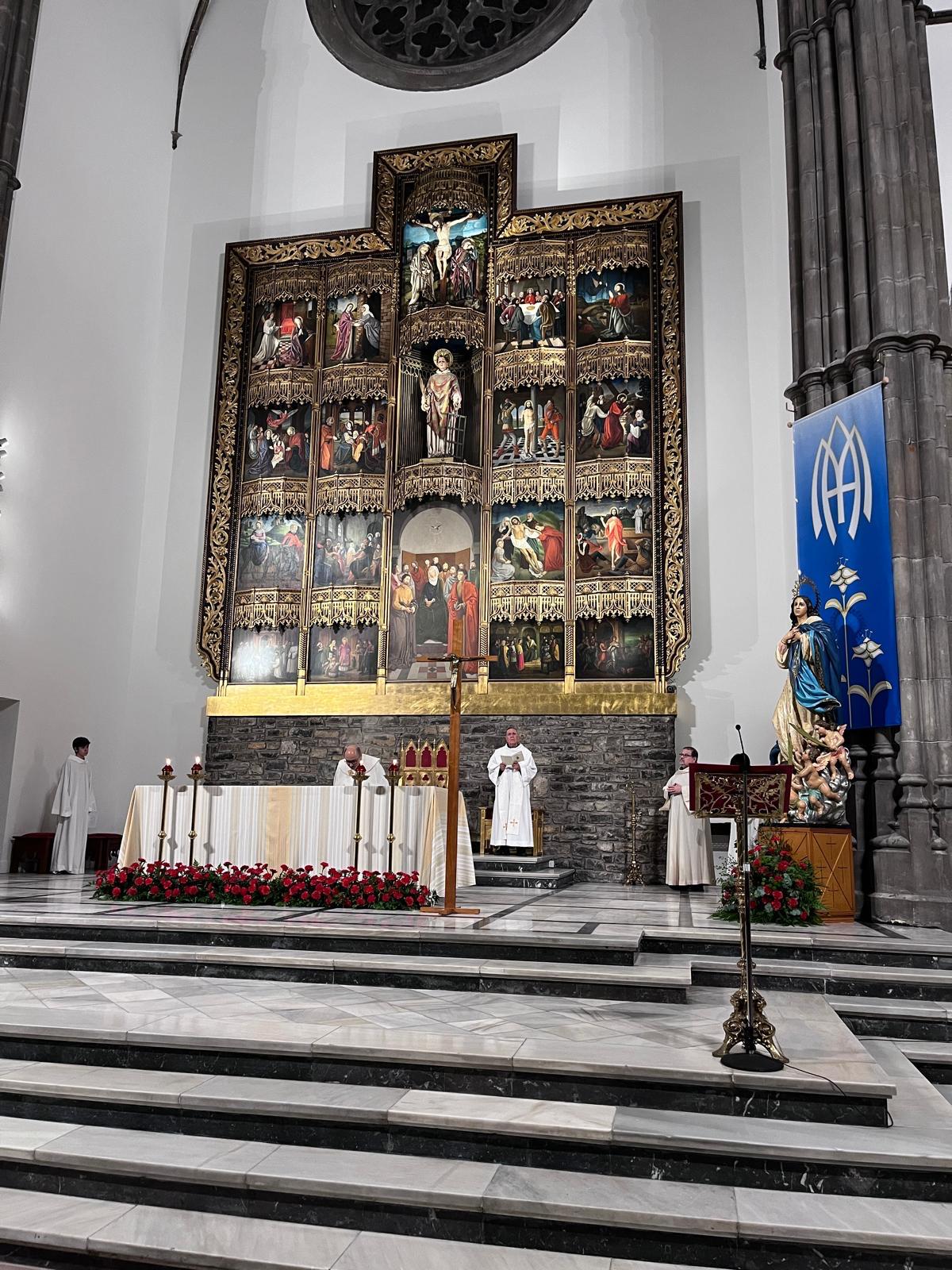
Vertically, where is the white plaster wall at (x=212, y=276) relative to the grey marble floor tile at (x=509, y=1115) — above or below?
above

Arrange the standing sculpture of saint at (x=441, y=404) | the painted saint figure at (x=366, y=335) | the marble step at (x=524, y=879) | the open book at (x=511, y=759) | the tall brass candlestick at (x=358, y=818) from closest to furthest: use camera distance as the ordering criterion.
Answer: the tall brass candlestick at (x=358, y=818)
the marble step at (x=524, y=879)
the open book at (x=511, y=759)
the standing sculpture of saint at (x=441, y=404)
the painted saint figure at (x=366, y=335)

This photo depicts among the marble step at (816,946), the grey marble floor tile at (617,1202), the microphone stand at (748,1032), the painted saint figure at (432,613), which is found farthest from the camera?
the painted saint figure at (432,613)

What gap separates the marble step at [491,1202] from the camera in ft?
10.4

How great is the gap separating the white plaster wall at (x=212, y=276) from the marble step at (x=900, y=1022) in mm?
6882

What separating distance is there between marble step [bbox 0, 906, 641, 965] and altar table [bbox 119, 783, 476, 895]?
3.78 feet

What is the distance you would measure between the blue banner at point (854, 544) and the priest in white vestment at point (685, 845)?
277 cm

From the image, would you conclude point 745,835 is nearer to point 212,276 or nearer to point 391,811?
point 391,811

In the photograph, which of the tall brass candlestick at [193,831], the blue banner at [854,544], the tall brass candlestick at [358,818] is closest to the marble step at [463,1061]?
the tall brass candlestick at [358,818]

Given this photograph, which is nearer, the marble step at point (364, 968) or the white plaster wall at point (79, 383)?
the marble step at point (364, 968)

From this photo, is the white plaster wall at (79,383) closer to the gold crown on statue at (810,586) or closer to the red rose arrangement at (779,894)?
the red rose arrangement at (779,894)

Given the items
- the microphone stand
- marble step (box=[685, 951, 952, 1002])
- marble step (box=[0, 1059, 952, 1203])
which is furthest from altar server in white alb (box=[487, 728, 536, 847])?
marble step (box=[0, 1059, 952, 1203])

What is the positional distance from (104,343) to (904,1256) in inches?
554

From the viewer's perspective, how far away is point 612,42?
48.5 ft

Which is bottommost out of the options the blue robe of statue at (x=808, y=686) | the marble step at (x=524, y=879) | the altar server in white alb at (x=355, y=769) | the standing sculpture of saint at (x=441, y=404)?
the marble step at (x=524, y=879)
